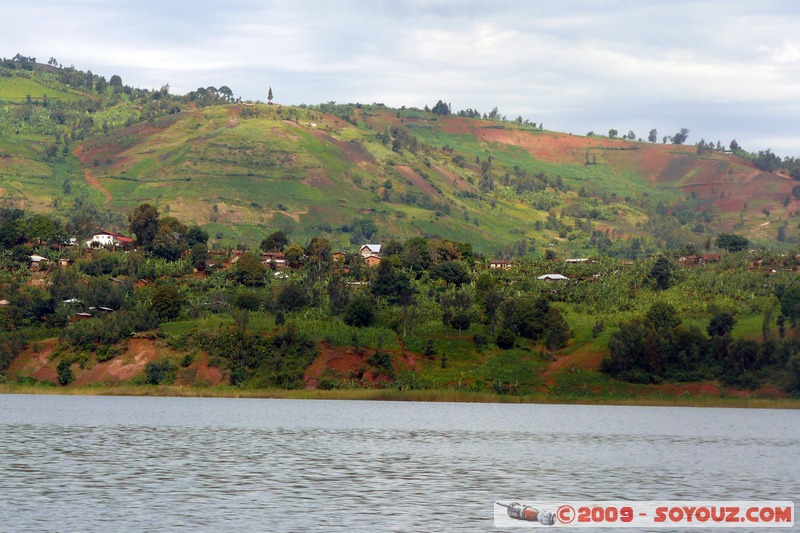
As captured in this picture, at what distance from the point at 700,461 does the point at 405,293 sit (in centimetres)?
11554

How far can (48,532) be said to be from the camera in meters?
46.6

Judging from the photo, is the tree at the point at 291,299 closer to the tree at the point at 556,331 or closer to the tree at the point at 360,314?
the tree at the point at 360,314

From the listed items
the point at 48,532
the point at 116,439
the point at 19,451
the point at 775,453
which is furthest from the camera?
the point at 775,453

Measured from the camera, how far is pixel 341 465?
7469cm

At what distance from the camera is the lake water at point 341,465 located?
175ft

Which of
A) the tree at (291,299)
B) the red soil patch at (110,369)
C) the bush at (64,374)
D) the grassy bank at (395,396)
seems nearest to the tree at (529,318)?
the grassy bank at (395,396)

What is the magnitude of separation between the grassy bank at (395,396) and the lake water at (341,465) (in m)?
23.5

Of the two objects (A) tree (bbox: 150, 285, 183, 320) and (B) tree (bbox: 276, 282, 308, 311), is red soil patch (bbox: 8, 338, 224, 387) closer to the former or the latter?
(A) tree (bbox: 150, 285, 183, 320)

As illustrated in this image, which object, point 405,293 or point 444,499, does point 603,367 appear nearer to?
point 405,293

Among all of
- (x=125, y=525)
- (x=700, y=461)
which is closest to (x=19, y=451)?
(x=125, y=525)

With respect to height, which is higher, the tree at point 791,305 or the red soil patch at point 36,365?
the tree at point 791,305

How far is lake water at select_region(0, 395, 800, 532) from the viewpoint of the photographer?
53.3 meters

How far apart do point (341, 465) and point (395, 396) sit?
8696 centimetres
